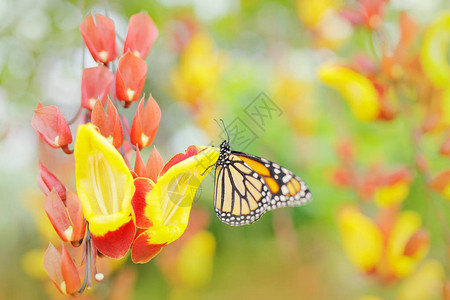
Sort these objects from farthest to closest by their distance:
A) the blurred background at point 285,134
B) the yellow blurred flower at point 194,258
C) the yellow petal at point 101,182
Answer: the yellow blurred flower at point 194,258 → the blurred background at point 285,134 → the yellow petal at point 101,182

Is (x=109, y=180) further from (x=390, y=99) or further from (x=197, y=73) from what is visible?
(x=197, y=73)

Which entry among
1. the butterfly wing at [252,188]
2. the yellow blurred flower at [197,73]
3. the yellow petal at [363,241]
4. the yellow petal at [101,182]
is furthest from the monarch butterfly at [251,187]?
the yellow blurred flower at [197,73]

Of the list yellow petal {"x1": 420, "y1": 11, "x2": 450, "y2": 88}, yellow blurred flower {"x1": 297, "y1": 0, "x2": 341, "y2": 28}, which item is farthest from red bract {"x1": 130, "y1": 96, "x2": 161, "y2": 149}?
yellow blurred flower {"x1": 297, "y1": 0, "x2": 341, "y2": 28}

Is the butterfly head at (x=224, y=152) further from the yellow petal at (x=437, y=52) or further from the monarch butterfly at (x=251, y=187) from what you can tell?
the yellow petal at (x=437, y=52)

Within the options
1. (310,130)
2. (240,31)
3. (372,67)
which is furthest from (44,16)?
(372,67)

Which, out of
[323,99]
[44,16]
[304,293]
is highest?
[44,16]

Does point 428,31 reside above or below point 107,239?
above

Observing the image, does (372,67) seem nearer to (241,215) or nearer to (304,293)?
(241,215)
